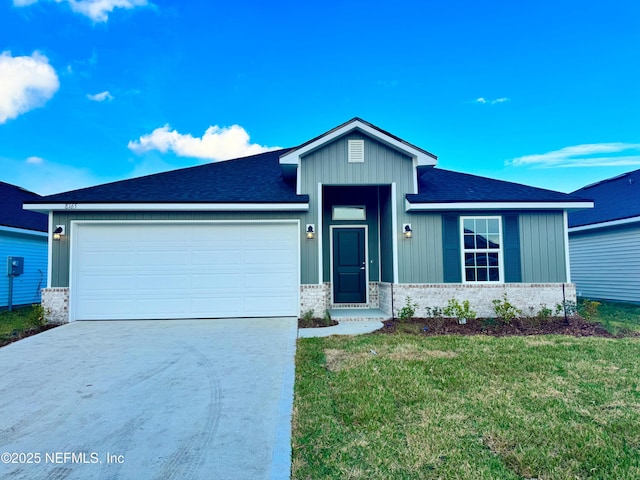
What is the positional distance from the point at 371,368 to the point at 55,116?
16405mm

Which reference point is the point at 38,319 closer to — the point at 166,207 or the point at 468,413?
the point at 166,207

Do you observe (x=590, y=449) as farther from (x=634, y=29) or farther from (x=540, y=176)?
(x=540, y=176)

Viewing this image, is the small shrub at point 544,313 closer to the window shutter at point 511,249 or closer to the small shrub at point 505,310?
the small shrub at point 505,310

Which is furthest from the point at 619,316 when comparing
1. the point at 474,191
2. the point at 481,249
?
the point at 474,191

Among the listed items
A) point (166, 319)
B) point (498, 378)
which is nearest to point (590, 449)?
point (498, 378)

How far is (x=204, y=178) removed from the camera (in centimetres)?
1023

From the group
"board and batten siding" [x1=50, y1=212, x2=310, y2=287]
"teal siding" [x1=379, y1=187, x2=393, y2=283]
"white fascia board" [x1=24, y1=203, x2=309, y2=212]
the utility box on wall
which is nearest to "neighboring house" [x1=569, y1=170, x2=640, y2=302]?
"teal siding" [x1=379, y1=187, x2=393, y2=283]

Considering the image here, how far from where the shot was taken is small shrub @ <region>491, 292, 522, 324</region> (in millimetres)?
7945

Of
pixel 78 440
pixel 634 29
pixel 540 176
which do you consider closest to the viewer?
pixel 78 440

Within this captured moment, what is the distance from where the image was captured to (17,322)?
8.80 m

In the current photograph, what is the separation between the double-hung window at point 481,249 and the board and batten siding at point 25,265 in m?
14.0

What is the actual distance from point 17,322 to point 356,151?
964 cm

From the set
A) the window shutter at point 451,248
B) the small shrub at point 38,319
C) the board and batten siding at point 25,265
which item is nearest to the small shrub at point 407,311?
the window shutter at point 451,248

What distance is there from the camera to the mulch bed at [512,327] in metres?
7.10
